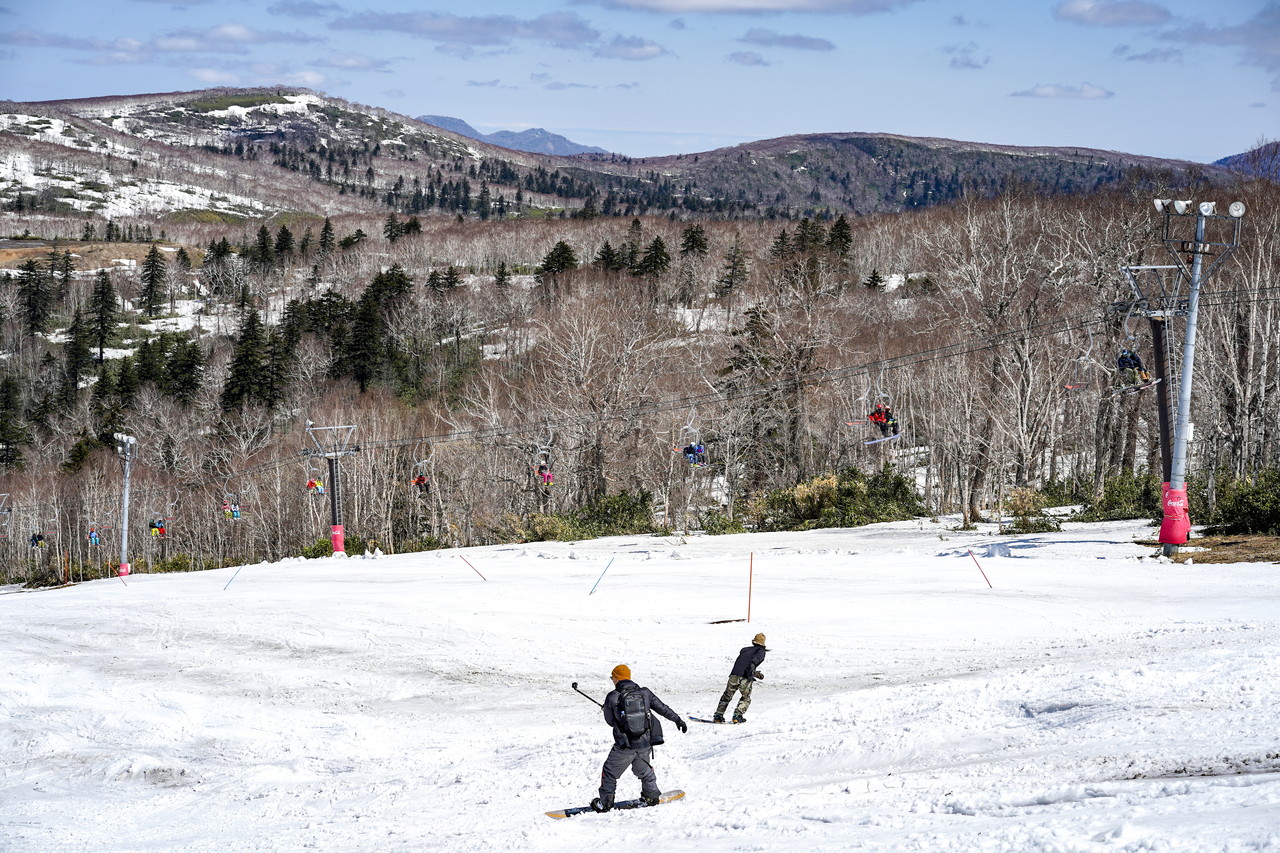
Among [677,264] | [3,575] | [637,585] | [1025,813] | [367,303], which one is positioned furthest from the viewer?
[677,264]

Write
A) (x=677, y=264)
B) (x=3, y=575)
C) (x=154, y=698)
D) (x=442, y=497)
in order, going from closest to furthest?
(x=154, y=698) → (x=442, y=497) → (x=3, y=575) → (x=677, y=264)

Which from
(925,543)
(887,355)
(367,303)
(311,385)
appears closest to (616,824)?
(925,543)

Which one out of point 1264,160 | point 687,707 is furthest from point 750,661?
point 1264,160

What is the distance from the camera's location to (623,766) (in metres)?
11.8

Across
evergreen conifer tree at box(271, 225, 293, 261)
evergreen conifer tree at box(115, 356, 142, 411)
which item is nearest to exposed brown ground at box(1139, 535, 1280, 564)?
evergreen conifer tree at box(115, 356, 142, 411)

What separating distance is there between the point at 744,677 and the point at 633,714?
3.93 m

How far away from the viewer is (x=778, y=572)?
28469 millimetres

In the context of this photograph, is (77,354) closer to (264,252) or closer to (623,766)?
(264,252)

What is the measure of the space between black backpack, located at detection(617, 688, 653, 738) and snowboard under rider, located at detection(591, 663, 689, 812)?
0.04 ft

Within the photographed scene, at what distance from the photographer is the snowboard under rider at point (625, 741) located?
460 inches

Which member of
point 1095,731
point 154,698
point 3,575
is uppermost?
point 1095,731

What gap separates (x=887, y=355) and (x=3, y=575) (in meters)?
68.0

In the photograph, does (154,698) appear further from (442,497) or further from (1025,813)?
(442,497)

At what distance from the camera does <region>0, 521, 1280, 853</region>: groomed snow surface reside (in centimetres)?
1055
